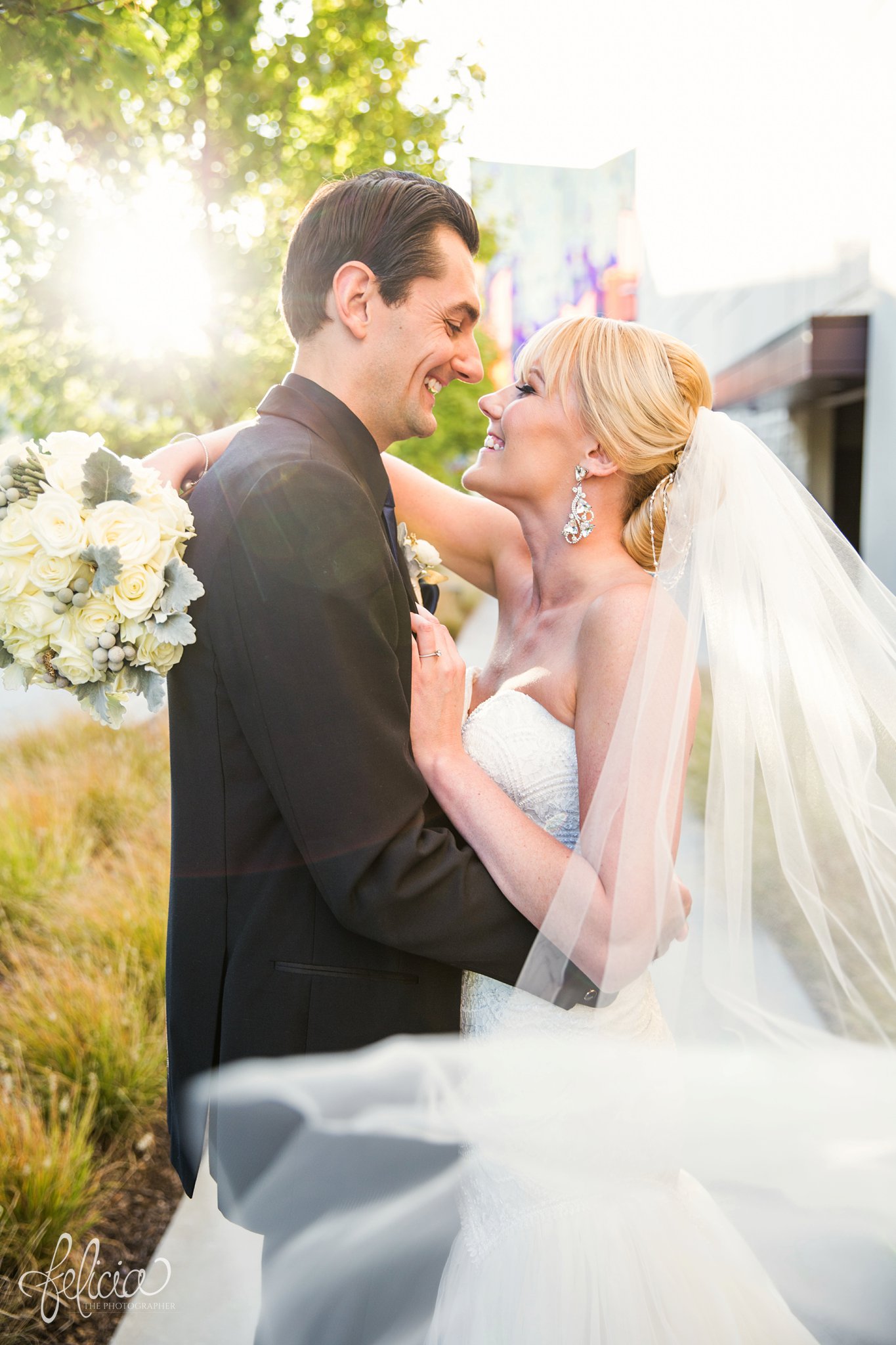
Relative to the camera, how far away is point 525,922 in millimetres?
2016

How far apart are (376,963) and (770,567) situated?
1.20 m

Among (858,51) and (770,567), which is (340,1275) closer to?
(770,567)

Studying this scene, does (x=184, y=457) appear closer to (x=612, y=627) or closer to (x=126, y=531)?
(x=126, y=531)

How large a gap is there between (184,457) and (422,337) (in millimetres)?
678

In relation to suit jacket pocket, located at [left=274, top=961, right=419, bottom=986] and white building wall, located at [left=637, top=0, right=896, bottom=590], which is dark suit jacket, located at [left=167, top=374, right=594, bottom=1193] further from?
white building wall, located at [left=637, top=0, right=896, bottom=590]

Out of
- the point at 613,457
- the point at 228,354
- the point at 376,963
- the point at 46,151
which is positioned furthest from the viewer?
the point at 228,354

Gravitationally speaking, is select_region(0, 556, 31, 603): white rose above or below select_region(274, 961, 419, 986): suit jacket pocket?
above

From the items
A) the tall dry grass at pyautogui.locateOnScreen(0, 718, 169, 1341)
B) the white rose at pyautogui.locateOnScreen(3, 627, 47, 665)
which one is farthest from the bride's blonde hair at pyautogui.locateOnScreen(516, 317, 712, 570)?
the tall dry grass at pyautogui.locateOnScreen(0, 718, 169, 1341)

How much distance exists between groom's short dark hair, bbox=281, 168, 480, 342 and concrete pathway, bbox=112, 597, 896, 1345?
56.0 inches

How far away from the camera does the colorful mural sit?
8930mm

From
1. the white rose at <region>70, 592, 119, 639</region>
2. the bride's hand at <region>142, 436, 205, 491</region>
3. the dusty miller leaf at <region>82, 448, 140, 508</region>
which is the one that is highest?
the dusty miller leaf at <region>82, 448, 140, 508</region>

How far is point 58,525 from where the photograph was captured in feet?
5.94

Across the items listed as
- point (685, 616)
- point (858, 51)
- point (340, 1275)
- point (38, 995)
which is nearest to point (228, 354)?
point (38, 995)

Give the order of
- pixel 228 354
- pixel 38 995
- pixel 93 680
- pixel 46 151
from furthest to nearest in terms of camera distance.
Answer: pixel 228 354 → pixel 46 151 → pixel 38 995 → pixel 93 680
